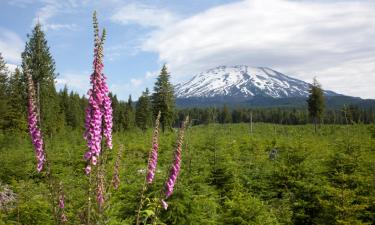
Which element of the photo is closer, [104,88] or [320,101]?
[104,88]

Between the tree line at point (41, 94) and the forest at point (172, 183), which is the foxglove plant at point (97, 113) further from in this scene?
the tree line at point (41, 94)

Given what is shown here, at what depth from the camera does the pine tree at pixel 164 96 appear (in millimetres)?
48562

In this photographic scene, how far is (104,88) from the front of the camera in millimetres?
3871

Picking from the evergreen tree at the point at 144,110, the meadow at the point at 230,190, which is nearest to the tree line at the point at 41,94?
the meadow at the point at 230,190

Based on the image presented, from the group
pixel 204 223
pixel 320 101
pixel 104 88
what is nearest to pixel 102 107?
pixel 104 88

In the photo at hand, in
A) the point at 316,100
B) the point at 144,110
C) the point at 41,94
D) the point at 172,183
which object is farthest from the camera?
the point at 144,110

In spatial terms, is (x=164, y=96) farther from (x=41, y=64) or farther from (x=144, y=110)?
(x=144, y=110)

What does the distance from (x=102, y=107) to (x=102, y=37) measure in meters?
0.72

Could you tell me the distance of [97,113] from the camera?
12.2 feet

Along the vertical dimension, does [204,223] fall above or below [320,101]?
below

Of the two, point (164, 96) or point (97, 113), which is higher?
point (164, 96)

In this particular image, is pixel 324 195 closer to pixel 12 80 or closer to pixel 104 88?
pixel 104 88

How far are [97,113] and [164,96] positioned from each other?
4494cm

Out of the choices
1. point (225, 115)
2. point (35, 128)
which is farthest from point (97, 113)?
point (225, 115)
